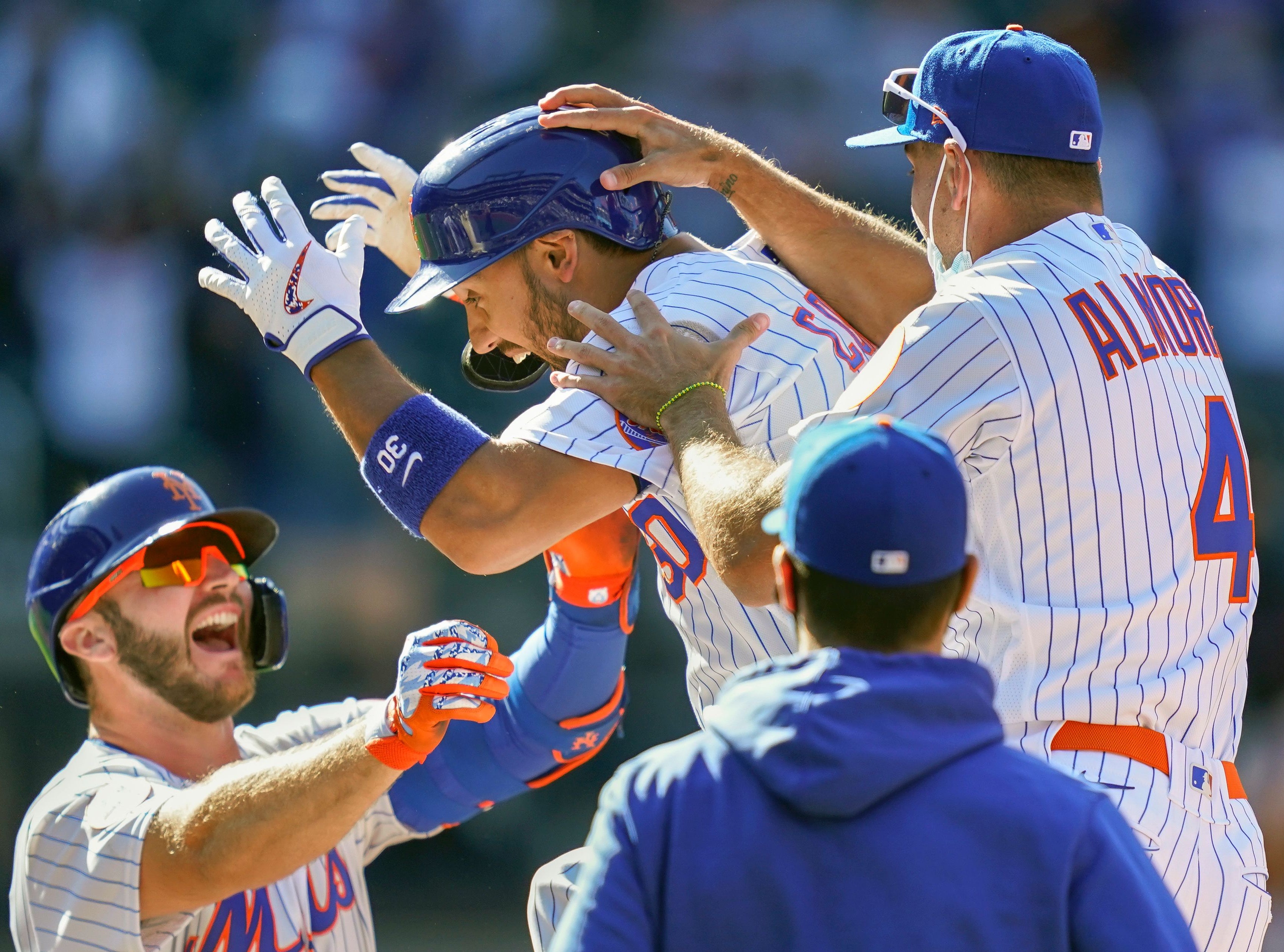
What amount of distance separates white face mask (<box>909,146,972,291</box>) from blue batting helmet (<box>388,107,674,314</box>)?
0.67m

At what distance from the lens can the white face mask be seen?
2727 mm

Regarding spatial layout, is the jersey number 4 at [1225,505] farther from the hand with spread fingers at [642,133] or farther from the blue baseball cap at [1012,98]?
the hand with spread fingers at [642,133]

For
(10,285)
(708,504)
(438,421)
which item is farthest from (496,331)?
(10,285)

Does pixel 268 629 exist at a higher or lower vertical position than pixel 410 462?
lower

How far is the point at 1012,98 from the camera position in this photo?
267cm

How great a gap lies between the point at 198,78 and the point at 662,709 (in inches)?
144

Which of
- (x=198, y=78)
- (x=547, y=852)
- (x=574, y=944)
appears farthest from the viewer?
(x=198, y=78)

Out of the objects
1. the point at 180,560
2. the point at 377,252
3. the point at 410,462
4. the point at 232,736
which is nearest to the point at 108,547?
the point at 180,560

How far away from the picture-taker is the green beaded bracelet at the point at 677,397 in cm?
268

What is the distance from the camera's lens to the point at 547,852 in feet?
20.0

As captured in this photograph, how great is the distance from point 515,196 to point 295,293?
51cm

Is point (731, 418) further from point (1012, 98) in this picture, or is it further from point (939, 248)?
point (1012, 98)

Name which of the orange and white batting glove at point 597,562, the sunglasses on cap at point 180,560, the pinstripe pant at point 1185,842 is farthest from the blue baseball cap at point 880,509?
the sunglasses on cap at point 180,560

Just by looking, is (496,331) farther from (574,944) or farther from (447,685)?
(574,944)
